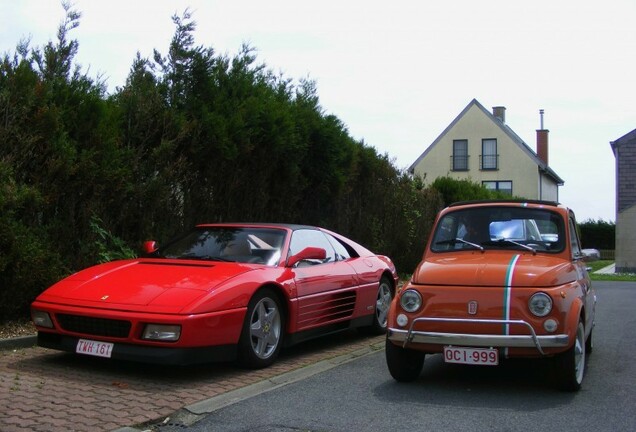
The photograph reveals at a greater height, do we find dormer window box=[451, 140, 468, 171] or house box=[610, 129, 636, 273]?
dormer window box=[451, 140, 468, 171]

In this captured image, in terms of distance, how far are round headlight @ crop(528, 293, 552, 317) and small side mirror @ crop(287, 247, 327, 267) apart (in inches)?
93.4

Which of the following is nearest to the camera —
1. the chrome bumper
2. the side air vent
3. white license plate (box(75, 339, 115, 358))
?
the chrome bumper

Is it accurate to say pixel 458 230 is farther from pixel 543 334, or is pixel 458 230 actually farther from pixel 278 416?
pixel 278 416

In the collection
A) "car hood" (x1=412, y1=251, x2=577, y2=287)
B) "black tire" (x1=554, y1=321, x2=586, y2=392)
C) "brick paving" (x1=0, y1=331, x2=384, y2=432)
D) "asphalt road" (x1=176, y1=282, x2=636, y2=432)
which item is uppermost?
"car hood" (x1=412, y1=251, x2=577, y2=287)

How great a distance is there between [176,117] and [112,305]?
402cm

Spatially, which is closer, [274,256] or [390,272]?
[274,256]

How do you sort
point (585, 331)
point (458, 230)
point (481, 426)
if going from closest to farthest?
point (481, 426) → point (585, 331) → point (458, 230)

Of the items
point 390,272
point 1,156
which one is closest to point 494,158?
point 390,272

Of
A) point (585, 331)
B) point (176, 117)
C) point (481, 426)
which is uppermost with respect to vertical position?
point (176, 117)

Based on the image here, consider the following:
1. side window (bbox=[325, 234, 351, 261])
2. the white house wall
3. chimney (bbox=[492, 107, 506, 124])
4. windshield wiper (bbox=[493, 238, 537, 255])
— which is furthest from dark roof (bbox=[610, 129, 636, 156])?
chimney (bbox=[492, 107, 506, 124])

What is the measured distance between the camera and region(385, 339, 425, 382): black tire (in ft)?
19.3

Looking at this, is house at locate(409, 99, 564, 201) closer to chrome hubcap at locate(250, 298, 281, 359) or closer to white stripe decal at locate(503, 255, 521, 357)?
chrome hubcap at locate(250, 298, 281, 359)

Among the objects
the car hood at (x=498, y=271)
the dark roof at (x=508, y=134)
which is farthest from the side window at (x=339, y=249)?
the dark roof at (x=508, y=134)

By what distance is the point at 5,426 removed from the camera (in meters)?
4.39
